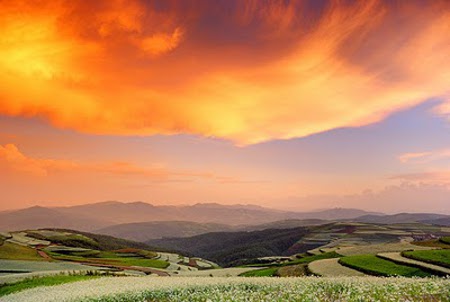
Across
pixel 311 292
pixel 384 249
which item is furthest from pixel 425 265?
pixel 311 292

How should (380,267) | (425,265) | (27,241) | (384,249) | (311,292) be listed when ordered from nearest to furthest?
(311,292)
(425,265)
(380,267)
(384,249)
(27,241)

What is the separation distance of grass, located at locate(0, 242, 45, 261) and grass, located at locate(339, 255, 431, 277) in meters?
84.0

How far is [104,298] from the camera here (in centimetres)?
2530

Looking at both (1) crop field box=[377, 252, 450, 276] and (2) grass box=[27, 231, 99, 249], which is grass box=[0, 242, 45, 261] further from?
(1) crop field box=[377, 252, 450, 276]

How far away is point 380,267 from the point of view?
49.0 metres

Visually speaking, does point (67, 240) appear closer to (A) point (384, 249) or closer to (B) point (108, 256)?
(B) point (108, 256)

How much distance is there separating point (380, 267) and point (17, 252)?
104m

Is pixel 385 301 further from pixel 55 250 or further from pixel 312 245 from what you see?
pixel 312 245

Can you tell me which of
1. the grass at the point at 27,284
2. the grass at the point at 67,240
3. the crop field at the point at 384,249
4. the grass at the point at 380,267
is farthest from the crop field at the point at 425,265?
the grass at the point at 67,240

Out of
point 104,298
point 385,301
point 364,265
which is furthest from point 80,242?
point 385,301

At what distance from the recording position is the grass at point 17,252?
328ft

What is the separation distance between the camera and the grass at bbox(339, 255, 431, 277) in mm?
43719

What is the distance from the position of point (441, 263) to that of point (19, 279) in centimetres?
5683

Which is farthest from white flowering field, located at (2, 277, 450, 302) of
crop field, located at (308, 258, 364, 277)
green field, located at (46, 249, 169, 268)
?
green field, located at (46, 249, 169, 268)
